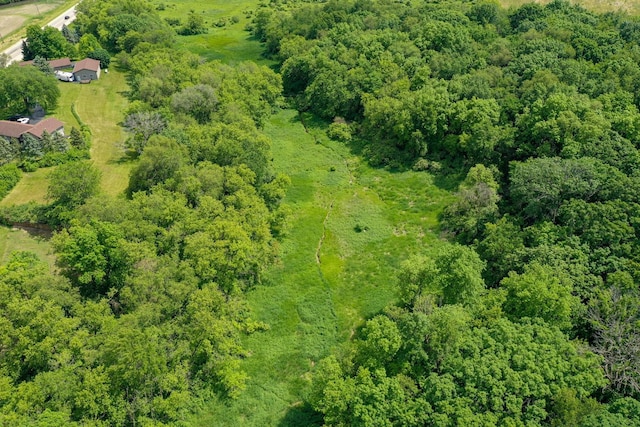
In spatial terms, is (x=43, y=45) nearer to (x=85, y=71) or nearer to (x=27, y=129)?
(x=85, y=71)

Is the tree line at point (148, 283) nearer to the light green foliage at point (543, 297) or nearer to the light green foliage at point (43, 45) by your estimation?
the light green foliage at point (543, 297)

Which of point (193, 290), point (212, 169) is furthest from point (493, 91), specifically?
point (193, 290)

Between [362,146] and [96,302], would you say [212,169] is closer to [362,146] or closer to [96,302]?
[96,302]

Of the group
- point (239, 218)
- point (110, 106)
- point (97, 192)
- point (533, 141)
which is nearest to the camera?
point (239, 218)

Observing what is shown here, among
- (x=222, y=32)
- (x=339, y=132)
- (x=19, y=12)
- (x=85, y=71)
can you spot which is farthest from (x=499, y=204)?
(x=19, y=12)

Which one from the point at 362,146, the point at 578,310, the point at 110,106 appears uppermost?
the point at 578,310

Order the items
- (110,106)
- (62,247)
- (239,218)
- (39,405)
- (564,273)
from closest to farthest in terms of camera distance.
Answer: (39,405) < (564,273) < (62,247) < (239,218) < (110,106)

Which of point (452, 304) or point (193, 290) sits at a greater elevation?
point (452, 304)
